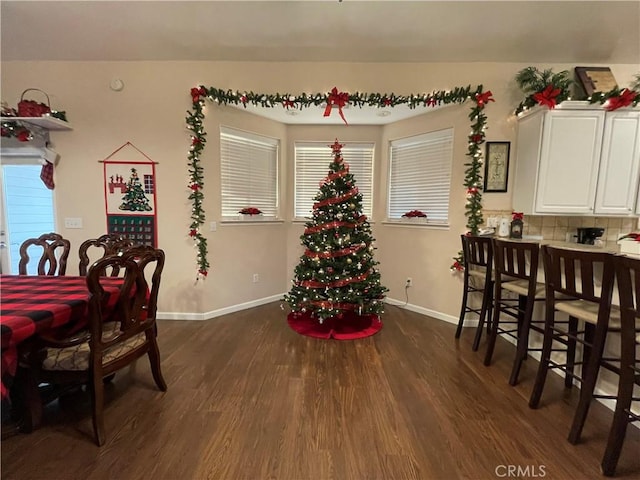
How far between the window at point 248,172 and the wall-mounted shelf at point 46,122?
5.51 feet

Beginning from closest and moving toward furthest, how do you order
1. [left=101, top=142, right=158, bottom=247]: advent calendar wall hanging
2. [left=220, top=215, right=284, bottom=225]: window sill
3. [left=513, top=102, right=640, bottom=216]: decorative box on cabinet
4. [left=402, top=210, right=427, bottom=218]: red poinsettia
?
[left=513, top=102, right=640, bottom=216]: decorative box on cabinet
[left=101, top=142, right=158, bottom=247]: advent calendar wall hanging
[left=220, top=215, right=284, bottom=225]: window sill
[left=402, top=210, right=427, bottom=218]: red poinsettia

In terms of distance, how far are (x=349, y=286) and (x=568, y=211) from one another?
236cm

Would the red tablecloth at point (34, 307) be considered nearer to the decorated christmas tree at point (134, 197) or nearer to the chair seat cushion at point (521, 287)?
the decorated christmas tree at point (134, 197)

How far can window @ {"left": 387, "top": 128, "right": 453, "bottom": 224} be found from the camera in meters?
3.46

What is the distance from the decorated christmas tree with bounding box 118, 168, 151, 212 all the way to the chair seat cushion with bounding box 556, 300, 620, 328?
4.02 meters

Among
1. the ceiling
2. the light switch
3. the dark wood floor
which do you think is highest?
the ceiling

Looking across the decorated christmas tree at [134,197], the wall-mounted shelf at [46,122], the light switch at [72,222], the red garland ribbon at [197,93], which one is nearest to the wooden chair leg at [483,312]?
the red garland ribbon at [197,93]

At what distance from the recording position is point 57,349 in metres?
1.60

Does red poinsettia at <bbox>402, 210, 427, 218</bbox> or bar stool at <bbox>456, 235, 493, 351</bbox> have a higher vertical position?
red poinsettia at <bbox>402, 210, 427, 218</bbox>

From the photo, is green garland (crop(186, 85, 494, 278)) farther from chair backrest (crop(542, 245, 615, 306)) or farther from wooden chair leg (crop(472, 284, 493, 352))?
chair backrest (crop(542, 245, 615, 306))

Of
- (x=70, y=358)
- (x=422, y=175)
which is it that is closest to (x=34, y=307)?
(x=70, y=358)

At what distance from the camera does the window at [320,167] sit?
163 inches

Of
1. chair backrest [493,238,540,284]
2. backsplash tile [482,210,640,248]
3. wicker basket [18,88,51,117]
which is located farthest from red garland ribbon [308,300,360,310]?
wicker basket [18,88,51,117]

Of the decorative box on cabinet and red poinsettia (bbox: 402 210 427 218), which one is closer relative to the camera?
the decorative box on cabinet
